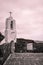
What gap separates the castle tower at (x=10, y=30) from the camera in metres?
36.7

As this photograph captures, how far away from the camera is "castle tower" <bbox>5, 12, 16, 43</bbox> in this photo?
120 ft

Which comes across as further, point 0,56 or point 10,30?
point 10,30

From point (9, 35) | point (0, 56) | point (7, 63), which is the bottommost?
point (9, 35)

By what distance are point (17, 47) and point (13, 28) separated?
941 inches

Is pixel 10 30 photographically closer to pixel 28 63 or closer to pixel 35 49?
pixel 35 49

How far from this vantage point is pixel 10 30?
37969 mm

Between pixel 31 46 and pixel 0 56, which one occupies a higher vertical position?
pixel 0 56

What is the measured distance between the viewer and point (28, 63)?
23.4 ft

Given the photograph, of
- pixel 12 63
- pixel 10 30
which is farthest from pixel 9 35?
pixel 12 63

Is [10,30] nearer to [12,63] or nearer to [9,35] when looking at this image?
[9,35]

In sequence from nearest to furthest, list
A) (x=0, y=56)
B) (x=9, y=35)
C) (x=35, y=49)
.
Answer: (x=0, y=56) → (x=35, y=49) → (x=9, y=35)

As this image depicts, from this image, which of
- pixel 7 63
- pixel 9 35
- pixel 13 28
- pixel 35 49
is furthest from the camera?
pixel 9 35

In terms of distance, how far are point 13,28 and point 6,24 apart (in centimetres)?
210

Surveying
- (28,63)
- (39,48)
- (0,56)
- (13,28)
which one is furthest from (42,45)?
(13,28)
